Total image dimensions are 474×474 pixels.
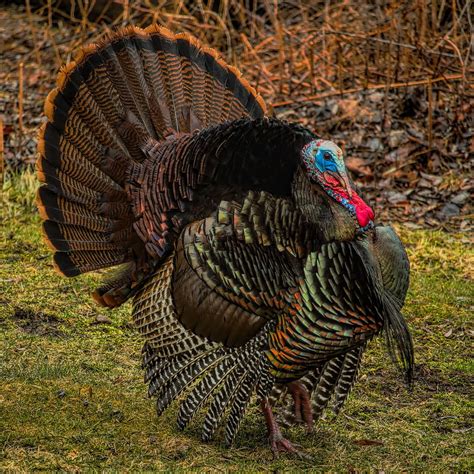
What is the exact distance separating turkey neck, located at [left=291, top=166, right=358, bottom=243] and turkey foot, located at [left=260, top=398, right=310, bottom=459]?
36.9 inches

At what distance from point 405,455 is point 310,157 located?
1520mm

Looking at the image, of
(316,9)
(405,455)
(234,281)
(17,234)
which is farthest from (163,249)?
(316,9)

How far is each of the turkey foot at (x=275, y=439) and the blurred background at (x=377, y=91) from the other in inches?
160

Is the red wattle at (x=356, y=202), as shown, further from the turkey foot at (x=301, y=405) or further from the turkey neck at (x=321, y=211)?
the turkey foot at (x=301, y=405)

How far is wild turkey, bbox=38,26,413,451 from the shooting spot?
4207mm

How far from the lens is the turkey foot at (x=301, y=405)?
480cm

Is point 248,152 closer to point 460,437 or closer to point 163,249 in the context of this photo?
point 163,249

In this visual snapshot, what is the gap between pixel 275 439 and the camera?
4.55 meters

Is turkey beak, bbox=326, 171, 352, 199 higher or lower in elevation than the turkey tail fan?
higher

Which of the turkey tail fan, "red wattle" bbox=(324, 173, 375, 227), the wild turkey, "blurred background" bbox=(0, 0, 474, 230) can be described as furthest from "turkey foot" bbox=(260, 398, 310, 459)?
"blurred background" bbox=(0, 0, 474, 230)

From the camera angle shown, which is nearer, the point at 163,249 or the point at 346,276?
the point at 346,276

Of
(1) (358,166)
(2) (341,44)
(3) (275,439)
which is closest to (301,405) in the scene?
(3) (275,439)

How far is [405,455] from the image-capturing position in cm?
455

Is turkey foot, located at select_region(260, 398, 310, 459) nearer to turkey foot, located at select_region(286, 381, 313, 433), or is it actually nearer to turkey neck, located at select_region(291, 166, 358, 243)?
turkey foot, located at select_region(286, 381, 313, 433)
